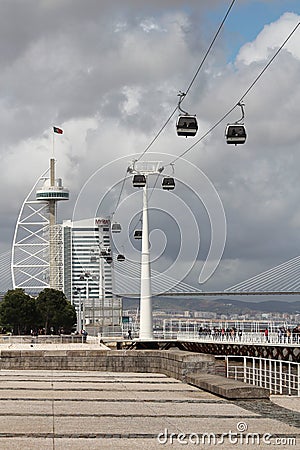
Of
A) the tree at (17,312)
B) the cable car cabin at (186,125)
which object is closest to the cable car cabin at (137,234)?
the cable car cabin at (186,125)

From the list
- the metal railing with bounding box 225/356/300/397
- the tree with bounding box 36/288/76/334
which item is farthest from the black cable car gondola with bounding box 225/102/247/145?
the tree with bounding box 36/288/76/334

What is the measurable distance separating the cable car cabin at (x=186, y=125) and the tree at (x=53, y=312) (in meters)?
80.6

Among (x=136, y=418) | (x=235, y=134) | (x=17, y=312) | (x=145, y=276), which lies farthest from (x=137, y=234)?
(x=136, y=418)

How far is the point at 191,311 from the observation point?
136 meters

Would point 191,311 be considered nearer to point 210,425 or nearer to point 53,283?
point 53,283

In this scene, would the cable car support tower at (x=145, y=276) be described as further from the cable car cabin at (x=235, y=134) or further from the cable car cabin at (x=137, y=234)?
the cable car cabin at (x=235, y=134)

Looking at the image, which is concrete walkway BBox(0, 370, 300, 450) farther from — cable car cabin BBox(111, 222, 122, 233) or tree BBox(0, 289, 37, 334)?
tree BBox(0, 289, 37, 334)

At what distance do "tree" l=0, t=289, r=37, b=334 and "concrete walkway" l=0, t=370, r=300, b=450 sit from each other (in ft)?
257

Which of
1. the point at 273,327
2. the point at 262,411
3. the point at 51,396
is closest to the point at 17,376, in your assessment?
the point at 51,396

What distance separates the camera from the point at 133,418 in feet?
42.1

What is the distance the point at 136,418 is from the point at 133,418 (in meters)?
0.04

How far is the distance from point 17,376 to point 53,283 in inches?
6486

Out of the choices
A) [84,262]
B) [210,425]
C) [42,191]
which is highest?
[42,191]

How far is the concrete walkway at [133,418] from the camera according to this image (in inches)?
418
